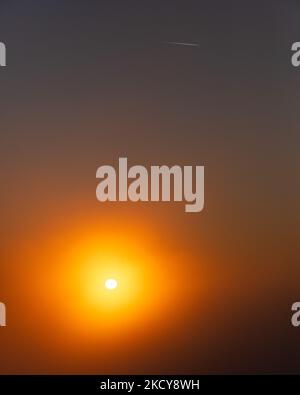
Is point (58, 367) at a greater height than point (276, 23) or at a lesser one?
lesser

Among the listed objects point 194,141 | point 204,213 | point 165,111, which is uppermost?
point 165,111

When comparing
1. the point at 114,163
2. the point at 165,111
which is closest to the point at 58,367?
the point at 114,163

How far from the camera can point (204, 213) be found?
183 centimetres

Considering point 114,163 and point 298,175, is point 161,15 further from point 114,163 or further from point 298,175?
point 298,175

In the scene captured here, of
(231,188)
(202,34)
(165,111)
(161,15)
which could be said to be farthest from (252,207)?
(161,15)

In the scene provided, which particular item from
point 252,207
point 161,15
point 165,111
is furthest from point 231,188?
point 161,15

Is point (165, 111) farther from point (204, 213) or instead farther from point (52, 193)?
point (52, 193)

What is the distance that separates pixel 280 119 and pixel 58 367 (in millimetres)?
1441

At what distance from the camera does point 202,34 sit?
72.0 inches

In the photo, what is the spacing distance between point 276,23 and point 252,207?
0.81 metres

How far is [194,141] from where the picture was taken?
183 centimetres
